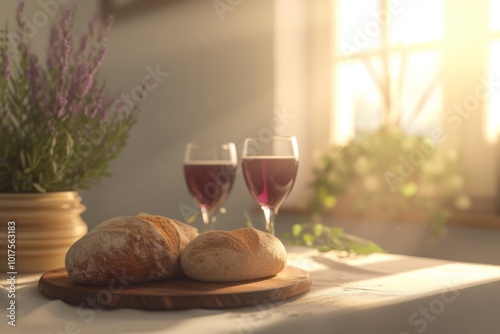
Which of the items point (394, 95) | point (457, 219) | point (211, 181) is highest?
point (394, 95)

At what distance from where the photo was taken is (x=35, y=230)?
1.07m

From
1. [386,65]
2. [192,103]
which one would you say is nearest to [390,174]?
[386,65]

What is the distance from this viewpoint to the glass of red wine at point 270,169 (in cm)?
108

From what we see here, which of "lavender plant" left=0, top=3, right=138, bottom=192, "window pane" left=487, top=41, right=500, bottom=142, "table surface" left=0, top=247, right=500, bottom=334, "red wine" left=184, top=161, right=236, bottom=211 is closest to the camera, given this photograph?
"table surface" left=0, top=247, right=500, bottom=334

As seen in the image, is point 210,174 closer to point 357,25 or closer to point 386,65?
point 386,65

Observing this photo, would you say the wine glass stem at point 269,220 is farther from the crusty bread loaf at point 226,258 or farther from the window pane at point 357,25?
the window pane at point 357,25

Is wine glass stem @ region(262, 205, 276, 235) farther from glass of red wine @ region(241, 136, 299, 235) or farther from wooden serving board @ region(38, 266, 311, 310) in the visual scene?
wooden serving board @ region(38, 266, 311, 310)

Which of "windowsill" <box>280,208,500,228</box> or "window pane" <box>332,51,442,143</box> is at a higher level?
"window pane" <box>332,51,442,143</box>

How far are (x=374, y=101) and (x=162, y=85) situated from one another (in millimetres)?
990

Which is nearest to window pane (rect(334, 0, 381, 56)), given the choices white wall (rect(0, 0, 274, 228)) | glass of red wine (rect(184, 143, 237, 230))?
white wall (rect(0, 0, 274, 228))

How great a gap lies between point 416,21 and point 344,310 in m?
2.17

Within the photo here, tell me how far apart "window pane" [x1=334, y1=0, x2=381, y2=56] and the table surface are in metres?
1.87

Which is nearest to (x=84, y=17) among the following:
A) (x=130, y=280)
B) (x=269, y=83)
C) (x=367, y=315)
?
(x=269, y=83)

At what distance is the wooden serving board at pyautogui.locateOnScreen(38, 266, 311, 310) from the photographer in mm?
754
